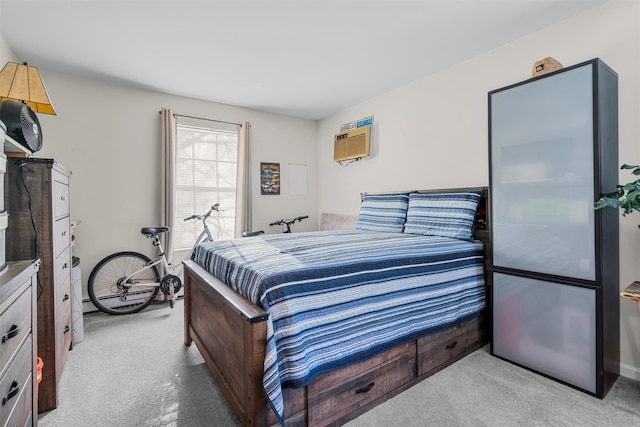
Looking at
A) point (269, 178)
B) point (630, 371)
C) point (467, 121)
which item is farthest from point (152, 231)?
point (630, 371)

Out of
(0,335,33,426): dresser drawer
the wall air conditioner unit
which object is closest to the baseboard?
the wall air conditioner unit

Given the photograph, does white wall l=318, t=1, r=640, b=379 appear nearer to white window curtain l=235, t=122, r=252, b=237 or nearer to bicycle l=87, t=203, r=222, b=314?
white window curtain l=235, t=122, r=252, b=237

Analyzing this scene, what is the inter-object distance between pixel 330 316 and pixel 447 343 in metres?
1.05

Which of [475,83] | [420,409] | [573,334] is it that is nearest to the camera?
[420,409]

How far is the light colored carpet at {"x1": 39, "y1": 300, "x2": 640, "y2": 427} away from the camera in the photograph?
5.03 feet

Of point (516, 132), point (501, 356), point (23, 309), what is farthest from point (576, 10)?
point (23, 309)

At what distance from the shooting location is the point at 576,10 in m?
2.07

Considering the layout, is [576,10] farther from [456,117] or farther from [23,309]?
[23,309]

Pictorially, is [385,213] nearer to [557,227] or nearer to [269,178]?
[557,227]

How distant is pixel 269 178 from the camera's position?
435 cm

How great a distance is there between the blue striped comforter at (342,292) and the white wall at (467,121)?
875 mm

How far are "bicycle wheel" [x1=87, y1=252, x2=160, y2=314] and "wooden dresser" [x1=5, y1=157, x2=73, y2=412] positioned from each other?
154 centimetres

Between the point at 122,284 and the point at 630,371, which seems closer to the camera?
the point at 630,371

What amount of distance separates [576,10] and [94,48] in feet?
12.3
